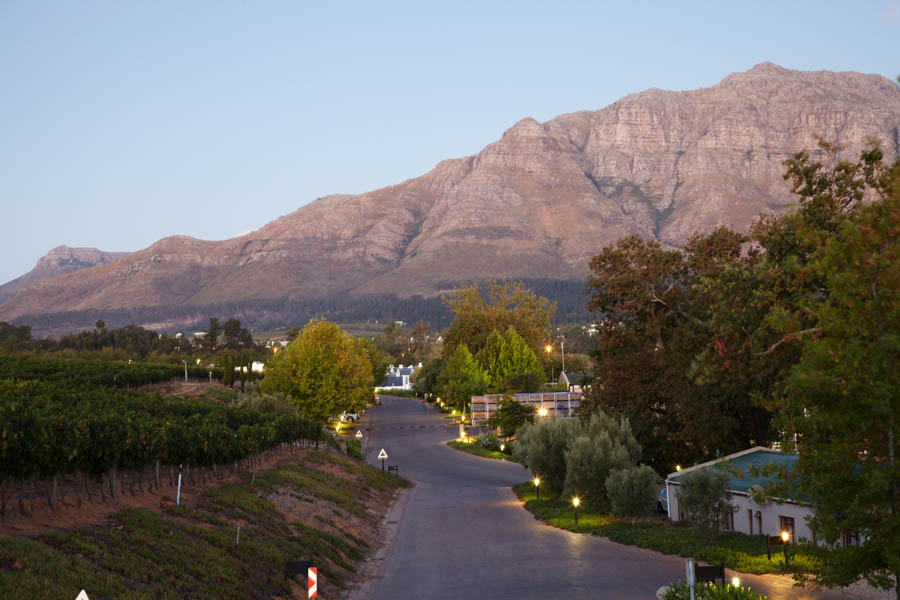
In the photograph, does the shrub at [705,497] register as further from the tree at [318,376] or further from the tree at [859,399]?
the tree at [318,376]

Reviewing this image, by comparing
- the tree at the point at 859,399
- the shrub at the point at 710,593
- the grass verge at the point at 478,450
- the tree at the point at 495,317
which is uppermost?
the tree at the point at 495,317

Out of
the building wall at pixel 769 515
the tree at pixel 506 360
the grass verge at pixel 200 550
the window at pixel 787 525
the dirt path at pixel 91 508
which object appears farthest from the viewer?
the tree at pixel 506 360

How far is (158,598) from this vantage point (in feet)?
53.2

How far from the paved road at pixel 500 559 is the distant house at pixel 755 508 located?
4.46 m

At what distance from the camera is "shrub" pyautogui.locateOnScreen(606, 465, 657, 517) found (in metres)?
37.1

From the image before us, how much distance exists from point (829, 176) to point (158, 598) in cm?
3073

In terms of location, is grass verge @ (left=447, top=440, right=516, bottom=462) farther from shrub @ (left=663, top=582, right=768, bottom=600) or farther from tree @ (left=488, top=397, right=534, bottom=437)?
shrub @ (left=663, top=582, right=768, bottom=600)

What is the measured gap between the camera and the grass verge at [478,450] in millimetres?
73062

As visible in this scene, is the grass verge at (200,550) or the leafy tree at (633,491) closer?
the grass verge at (200,550)

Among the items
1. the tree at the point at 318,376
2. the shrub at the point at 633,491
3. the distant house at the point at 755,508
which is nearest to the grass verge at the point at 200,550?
the shrub at the point at 633,491

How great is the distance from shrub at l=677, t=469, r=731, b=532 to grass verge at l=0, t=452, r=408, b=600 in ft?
43.4

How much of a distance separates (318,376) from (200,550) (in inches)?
2350

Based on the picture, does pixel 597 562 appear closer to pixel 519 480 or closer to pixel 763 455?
pixel 763 455

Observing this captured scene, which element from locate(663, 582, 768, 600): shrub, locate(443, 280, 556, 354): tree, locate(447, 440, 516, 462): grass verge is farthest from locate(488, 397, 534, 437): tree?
locate(663, 582, 768, 600): shrub
